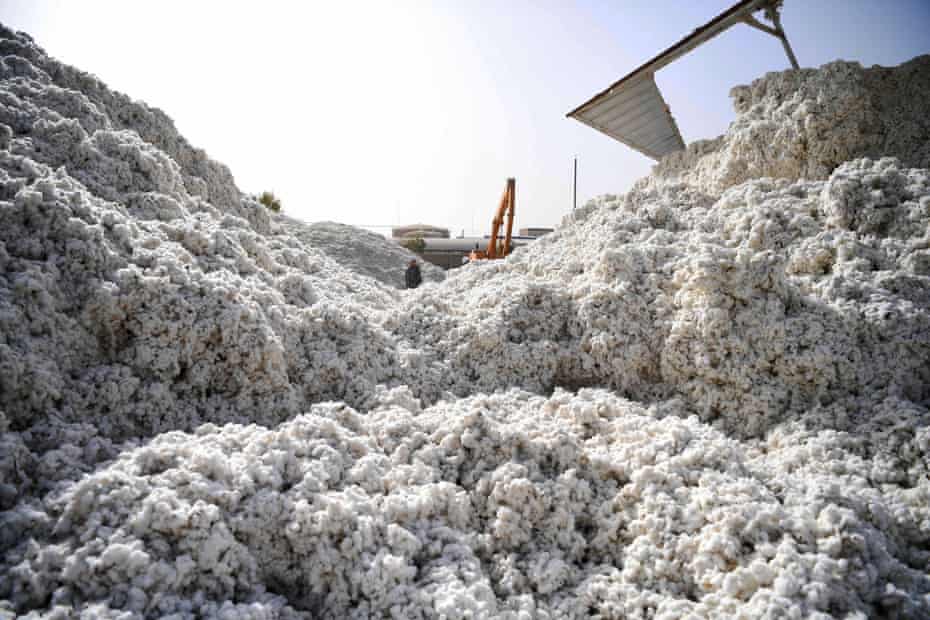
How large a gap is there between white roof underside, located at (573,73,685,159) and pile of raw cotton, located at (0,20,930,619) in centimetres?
297

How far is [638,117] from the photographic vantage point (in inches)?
260

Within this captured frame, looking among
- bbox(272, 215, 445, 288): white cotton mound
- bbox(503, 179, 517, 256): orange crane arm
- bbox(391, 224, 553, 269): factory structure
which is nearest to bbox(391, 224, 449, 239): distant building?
bbox(391, 224, 553, 269): factory structure

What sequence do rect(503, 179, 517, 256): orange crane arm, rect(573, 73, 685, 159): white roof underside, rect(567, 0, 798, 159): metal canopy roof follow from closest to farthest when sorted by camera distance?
Result: rect(567, 0, 798, 159): metal canopy roof < rect(573, 73, 685, 159): white roof underside < rect(503, 179, 517, 256): orange crane arm

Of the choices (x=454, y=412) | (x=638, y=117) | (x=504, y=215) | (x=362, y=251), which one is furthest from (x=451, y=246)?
(x=454, y=412)

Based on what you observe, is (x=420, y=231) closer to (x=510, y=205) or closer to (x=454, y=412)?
(x=510, y=205)

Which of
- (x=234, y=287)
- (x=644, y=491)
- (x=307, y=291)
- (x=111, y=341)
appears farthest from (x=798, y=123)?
(x=111, y=341)

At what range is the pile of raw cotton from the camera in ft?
4.97

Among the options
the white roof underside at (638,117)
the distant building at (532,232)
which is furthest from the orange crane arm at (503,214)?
the distant building at (532,232)

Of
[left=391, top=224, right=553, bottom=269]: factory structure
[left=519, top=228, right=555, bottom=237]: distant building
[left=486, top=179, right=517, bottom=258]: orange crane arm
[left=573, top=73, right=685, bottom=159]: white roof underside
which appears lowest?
[left=486, top=179, right=517, bottom=258]: orange crane arm

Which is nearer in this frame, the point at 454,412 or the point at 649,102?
the point at 454,412

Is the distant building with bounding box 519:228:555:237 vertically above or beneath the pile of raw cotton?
above

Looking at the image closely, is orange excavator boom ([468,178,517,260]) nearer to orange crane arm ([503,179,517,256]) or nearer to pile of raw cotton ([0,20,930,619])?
orange crane arm ([503,179,517,256])

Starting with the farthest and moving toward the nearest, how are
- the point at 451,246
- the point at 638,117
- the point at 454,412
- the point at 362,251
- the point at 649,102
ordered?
the point at 451,246 → the point at 362,251 → the point at 638,117 → the point at 649,102 → the point at 454,412

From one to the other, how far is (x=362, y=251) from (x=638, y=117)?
30.1ft
